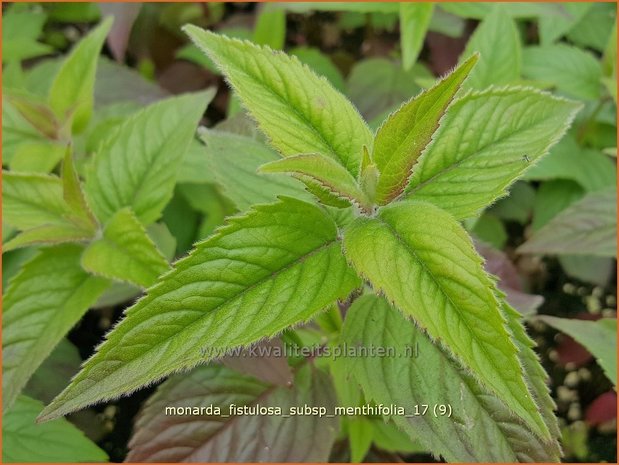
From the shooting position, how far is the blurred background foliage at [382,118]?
44.1 inches

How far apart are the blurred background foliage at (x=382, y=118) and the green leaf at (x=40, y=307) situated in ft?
0.47

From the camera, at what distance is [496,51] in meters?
1.15

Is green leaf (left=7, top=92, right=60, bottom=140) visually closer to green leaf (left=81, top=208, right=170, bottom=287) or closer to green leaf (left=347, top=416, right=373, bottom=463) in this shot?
green leaf (left=81, top=208, right=170, bottom=287)

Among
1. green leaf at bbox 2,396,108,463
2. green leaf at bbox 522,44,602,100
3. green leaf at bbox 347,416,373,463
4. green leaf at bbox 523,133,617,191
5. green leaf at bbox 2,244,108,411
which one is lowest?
green leaf at bbox 2,396,108,463

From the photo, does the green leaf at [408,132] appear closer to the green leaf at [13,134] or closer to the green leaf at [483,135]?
the green leaf at [483,135]

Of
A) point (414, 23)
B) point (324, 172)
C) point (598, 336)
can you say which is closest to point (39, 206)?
point (324, 172)

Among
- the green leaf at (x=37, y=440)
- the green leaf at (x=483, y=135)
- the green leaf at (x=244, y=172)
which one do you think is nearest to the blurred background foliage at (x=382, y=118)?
the green leaf at (x=244, y=172)

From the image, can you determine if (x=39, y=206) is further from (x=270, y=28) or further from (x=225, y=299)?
(x=270, y=28)

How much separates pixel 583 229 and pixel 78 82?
0.92m

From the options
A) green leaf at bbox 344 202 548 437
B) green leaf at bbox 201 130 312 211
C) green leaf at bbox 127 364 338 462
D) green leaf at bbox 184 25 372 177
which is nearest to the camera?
green leaf at bbox 344 202 548 437

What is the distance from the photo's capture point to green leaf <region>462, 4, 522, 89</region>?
1139 mm

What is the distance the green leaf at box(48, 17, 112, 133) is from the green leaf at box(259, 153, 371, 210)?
2.11 ft

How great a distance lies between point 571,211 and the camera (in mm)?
1149

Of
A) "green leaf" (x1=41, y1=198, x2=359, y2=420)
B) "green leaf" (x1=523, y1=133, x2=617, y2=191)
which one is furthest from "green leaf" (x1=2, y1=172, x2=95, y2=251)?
"green leaf" (x1=523, y1=133, x2=617, y2=191)
